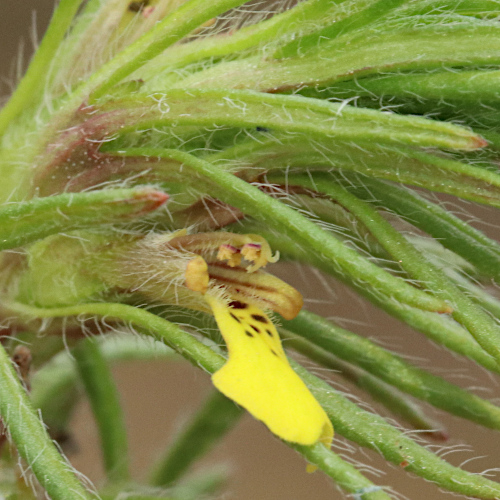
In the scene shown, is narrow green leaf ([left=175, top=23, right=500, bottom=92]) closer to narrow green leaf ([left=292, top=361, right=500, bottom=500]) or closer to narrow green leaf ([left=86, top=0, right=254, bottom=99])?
narrow green leaf ([left=86, top=0, right=254, bottom=99])

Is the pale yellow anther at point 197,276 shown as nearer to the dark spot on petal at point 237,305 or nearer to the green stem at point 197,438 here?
the dark spot on petal at point 237,305

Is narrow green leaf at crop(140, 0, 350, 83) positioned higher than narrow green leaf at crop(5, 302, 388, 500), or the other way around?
narrow green leaf at crop(140, 0, 350, 83)

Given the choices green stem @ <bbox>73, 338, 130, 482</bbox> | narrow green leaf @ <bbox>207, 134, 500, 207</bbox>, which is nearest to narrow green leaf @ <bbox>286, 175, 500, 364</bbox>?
narrow green leaf @ <bbox>207, 134, 500, 207</bbox>

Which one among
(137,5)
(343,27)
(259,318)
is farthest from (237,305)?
(137,5)

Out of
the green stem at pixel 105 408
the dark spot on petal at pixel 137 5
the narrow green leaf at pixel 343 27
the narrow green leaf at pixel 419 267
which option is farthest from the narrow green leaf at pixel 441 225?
the green stem at pixel 105 408

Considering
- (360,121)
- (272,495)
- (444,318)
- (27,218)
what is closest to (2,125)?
(27,218)

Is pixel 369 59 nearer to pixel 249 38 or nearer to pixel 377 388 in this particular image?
pixel 249 38
